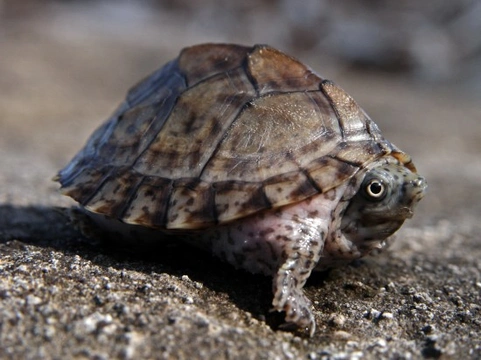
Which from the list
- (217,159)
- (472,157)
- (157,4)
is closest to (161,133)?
(217,159)

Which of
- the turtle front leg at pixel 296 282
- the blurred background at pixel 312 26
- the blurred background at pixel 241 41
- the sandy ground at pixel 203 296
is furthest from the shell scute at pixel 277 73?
the blurred background at pixel 312 26

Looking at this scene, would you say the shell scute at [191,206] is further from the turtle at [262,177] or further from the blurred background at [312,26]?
Result: the blurred background at [312,26]

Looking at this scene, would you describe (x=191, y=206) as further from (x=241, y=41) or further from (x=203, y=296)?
(x=241, y=41)

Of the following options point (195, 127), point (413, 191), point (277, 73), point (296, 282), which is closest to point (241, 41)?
point (277, 73)

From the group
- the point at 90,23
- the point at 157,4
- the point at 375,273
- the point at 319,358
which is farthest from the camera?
the point at 157,4

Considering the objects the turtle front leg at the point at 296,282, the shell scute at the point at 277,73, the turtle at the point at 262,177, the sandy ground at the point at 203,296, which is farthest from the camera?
the shell scute at the point at 277,73

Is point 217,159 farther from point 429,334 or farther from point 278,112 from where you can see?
point 429,334

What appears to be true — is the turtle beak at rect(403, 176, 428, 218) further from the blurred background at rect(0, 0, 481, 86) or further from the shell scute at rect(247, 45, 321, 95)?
the blurred background at rect(0, 0, 481, 86)
